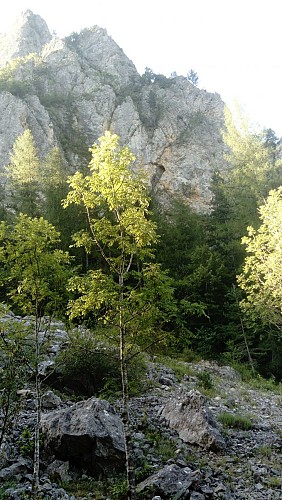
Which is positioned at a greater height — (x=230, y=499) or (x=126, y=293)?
(x=126, y=293)

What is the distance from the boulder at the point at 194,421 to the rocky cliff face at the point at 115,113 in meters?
40.0

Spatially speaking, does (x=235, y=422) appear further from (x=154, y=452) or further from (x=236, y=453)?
(x=154, y=452)

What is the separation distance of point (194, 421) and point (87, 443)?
2.86 metres

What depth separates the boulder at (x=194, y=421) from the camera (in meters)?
8.77

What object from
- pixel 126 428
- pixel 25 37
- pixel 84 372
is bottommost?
pixel 84 372

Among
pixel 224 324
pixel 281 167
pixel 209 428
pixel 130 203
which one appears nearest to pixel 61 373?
pixel 209 428

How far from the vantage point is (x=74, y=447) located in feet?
25.6

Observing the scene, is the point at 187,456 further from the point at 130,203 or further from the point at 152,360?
the point at 152,360

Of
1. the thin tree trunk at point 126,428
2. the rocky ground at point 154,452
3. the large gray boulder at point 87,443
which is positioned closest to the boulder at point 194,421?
the rocky ground at point 154,452

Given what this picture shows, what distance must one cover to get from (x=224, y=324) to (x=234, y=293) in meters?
3.19

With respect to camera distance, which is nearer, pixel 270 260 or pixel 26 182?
pixel 270 260

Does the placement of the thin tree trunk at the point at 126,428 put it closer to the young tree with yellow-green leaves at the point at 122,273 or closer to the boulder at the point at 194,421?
the young tree with yellow-green leaves at the point at 122,273

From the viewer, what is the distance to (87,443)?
7.75 m

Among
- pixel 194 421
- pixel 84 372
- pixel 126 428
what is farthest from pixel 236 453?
pixel 84 372
